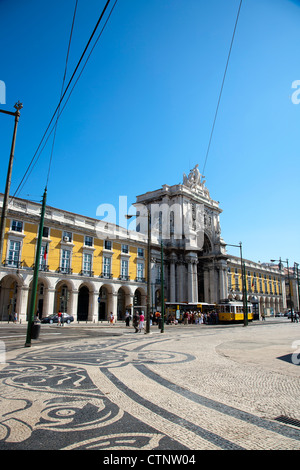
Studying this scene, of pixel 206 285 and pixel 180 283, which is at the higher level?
pixel 206 285

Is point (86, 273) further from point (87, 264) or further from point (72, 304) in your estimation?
point (72, 304)

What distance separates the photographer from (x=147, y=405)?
4.44 metres

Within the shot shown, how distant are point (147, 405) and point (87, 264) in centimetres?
3457

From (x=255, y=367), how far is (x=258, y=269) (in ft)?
243

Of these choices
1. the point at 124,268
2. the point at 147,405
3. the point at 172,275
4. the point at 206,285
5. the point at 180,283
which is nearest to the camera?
the point at 147,405

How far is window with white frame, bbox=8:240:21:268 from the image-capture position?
3098 centimetres

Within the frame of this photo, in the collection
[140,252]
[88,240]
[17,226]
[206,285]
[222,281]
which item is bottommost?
[206,285]

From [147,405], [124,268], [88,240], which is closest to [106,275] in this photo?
[124,268]

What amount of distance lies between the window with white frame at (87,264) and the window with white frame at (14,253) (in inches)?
326

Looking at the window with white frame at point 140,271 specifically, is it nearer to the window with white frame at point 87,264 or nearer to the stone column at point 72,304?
the window with white frame at point 87,264

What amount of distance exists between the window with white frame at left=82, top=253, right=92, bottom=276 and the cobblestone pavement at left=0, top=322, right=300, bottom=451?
30.1 m

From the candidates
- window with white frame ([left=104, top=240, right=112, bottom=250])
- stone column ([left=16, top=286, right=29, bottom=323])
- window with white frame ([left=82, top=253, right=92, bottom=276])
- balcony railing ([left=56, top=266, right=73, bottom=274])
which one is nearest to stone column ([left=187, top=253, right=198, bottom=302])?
window with white frame ([left=104, top=240, right=112, bottom=250])

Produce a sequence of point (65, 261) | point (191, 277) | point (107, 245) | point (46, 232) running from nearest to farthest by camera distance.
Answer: point (46, 232), point (65, 261), point (107, 245), point (191, 277)
